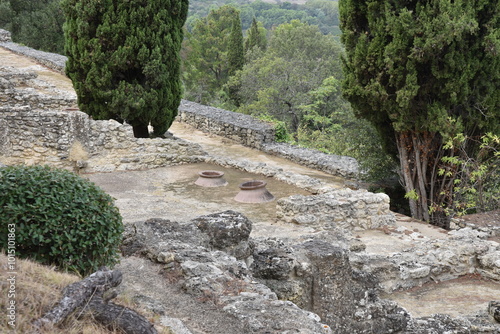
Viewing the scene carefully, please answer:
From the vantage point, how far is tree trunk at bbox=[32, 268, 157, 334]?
3.58m

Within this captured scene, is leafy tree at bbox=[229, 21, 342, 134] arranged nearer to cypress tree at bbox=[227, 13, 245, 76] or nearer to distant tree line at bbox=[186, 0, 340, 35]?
cypress tree at bbox=[227, 13, 245, 76]

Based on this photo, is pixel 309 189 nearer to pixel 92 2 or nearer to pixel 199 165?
pixel 199 165

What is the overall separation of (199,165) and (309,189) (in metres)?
3.51

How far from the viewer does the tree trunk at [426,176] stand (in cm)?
1154

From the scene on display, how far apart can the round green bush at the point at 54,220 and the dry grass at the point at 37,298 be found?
243 millimetres

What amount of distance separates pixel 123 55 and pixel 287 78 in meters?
17.5

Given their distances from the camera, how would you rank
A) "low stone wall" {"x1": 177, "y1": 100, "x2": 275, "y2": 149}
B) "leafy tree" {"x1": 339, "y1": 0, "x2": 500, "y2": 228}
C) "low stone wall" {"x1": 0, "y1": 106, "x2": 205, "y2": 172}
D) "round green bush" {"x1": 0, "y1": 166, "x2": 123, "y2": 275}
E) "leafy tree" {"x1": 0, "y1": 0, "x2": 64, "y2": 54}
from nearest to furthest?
"round green bush" {"x1": 0, "y1": 166, "x2": 123, "y2": 275}
"leafy tree" {"x1": 339, "y1": 0, "x2": 500, "y2": 228}
"low stone wall" {"x1": 0, "y1": 106, "x2": 205, "y2": 172}
"low stone wall" {"x1": 177, "y1": 100, "x2": 275, "y2": 149}
"leafy tree" {"x1": 0, "y1": 0, "x2": 64, "y2": 54}

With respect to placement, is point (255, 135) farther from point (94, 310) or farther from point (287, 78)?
point (287, 78)

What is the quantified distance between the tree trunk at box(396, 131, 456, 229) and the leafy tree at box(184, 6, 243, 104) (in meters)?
30.2

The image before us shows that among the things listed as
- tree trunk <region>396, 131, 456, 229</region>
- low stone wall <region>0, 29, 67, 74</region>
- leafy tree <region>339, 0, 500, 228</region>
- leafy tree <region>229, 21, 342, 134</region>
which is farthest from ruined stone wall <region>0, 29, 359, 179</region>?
leafy tree <region>229, 21, 342, 134</region>

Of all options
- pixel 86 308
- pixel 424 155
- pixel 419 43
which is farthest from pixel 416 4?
pixel 86 308

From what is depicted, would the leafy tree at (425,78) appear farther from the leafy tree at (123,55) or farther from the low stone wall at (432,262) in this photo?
the leafy tree at (123,55)

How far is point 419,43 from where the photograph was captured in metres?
10.5

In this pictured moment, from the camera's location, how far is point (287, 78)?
1209 inches
